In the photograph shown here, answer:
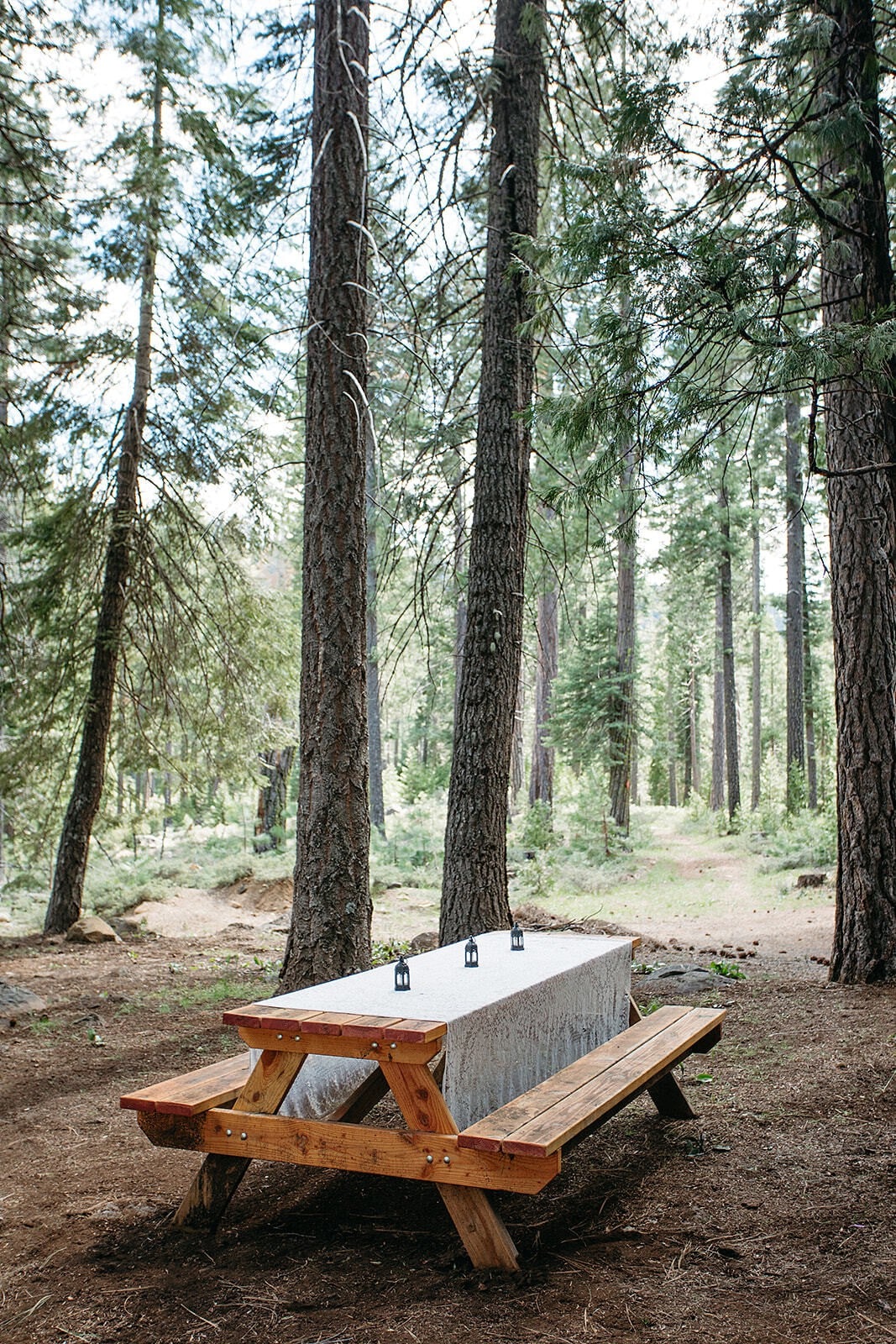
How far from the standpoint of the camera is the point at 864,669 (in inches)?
272

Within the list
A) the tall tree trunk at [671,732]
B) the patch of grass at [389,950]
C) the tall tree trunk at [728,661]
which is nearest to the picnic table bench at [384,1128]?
the patch of grass at [389,950]

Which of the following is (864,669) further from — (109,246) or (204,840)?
(204,840)

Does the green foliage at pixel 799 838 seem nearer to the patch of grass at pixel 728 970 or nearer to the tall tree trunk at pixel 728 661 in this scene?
the tall tree trunk at pixel 728 661

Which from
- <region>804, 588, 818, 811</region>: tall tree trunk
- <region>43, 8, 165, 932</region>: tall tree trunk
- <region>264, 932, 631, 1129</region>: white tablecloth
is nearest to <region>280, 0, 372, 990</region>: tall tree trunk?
<region>264, 932, 631, 1129</region>: white tablecloth

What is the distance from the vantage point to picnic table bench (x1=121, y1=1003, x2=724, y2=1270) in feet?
9.88

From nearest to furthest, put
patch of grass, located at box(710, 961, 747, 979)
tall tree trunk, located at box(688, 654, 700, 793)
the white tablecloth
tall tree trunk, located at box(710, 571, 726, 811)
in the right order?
1. the white tablecloth
2. patch of grass, located at box(710, 961, 747, 979)
3. tall tree trunk, located at box(710, 571, 726, 811)
4. tall tree trunk, located at box(688, 654, 700, 793)

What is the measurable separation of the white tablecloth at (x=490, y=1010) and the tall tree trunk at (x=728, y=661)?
17849 millimetres

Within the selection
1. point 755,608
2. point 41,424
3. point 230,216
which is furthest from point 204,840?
point 755,608

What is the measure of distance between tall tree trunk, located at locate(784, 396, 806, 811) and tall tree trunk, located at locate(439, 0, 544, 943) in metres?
13.1

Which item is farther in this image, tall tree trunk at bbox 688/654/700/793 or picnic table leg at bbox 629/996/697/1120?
tall tree trunk at bbox 688/654/700/793

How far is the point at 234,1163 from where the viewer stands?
361 centimetres

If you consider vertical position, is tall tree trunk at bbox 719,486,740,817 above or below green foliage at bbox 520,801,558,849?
above

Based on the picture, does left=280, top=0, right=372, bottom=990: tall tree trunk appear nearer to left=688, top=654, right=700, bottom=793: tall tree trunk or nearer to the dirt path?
the dirt path

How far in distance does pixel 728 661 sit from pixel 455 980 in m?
22.6
